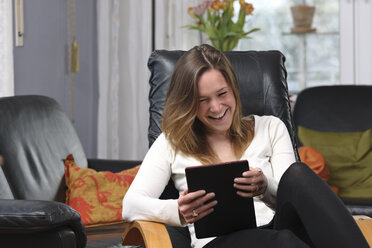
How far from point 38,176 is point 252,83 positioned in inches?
37.2

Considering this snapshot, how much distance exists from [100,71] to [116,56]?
0.50 ft

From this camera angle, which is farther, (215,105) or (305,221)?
(215,105)

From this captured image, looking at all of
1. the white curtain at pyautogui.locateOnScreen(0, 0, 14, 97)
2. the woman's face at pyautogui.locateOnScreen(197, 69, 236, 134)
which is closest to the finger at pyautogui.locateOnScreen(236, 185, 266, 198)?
the woman's face at pyautogui.locateOnScreen(197, 69, 236, 134)

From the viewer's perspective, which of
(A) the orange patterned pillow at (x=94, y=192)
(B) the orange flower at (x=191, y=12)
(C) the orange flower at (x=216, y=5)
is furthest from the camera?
(B) the orange flower at (x=191, y=12)

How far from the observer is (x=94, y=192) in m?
2.28

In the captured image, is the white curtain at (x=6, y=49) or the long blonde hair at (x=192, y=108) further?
the white curtain at (x=6, y=49)

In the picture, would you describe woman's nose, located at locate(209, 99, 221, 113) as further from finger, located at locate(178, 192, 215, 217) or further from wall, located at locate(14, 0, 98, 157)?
wall, located at locate(14, 0, 98, 157)

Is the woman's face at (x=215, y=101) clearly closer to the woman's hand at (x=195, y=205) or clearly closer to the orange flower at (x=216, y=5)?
the woman's hand at (x=195, y=205)

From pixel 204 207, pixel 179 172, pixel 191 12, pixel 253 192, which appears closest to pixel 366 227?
pixel 253 192

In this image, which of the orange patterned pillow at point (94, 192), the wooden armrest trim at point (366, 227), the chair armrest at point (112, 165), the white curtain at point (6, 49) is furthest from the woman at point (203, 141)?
the white curtain at point (6, 49)

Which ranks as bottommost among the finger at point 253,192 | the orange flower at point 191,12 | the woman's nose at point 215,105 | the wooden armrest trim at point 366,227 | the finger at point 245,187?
the wooden armrest trim at point 366,227

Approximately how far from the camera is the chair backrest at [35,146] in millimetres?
2121

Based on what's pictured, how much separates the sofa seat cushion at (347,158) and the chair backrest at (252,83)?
0.96 metres

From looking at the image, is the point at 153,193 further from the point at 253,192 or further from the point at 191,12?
the point at 191,12
